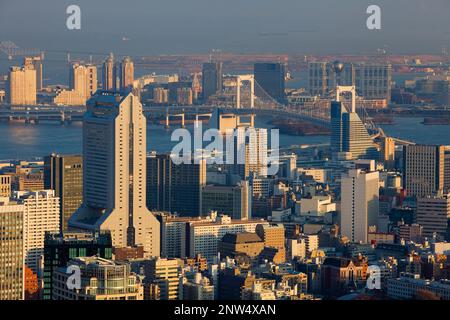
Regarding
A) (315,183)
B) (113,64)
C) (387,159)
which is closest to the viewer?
(315,183)

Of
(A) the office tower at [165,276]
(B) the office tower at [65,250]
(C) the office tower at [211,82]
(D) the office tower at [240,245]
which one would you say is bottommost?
(D) the office tower at [240,245]

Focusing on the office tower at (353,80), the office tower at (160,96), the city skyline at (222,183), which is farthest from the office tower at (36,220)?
the office tower at (353,80)

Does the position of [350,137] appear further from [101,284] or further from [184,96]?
[101,284]

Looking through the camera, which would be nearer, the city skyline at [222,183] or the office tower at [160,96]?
the city skyline at [222,183]

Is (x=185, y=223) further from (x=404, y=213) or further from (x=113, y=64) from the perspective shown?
(x=113, y=64)

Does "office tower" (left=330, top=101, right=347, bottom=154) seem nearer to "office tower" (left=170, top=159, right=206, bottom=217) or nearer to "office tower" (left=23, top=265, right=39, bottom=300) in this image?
"office tower" (left=170, top=159, right=206, bottom=217)

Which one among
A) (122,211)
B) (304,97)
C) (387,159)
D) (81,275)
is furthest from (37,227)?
(304,97)

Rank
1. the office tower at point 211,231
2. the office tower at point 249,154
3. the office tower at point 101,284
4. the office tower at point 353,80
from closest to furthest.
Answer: the office tower at point 101,284 → the office tower at point 211,231 → the office tower at point 249,154 → the office tower at point 353,80

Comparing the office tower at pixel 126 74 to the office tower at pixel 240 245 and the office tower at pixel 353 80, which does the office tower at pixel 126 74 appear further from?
the office tower at pixel 240 245
